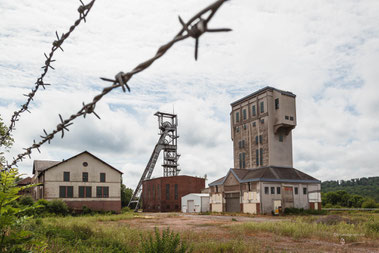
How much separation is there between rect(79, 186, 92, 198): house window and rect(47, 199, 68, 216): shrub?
6.25 m

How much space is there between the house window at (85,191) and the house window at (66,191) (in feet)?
3.68

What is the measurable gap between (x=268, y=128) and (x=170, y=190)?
22345 mm

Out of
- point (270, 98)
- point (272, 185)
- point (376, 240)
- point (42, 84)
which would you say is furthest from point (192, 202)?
point (42, 84)

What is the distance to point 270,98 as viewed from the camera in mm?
45219

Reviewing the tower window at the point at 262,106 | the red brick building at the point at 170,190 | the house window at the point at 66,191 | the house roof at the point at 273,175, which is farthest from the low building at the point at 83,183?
the tower window at the point at 262,106

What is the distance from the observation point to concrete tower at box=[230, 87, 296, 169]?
44344 millimetres

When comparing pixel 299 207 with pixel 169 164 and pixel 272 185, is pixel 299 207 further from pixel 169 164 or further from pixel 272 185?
pixel 169 164

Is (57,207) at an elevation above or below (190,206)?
above

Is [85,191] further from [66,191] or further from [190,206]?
[190,206]

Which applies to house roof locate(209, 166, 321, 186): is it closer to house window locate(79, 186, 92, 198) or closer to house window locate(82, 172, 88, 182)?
house window locate(79, 186, 92, 198)

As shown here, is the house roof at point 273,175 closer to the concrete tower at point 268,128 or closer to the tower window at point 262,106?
the concrete tower at point 268,128

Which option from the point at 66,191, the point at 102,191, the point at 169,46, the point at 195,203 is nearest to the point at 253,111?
the point at 195,203

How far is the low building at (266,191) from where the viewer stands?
3938 centimetres

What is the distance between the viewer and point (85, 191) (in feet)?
141
